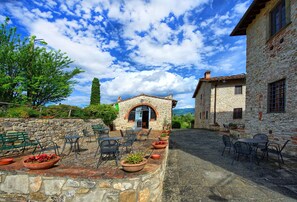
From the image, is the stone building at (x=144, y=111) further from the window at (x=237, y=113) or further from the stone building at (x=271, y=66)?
the stone building at (x=271, y=66)

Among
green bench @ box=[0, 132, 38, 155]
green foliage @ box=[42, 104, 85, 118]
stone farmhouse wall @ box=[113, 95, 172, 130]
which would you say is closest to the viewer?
green bench @ box=[0, 132, 38, 155]

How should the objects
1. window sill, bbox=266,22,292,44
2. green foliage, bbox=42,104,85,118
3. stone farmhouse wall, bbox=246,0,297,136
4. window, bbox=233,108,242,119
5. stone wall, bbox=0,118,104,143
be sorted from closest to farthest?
stone farmhouse wall, bbox=246,0,297,136
window sill, bbox=266,22,292,44
stone wall, bbox=0,118,104,143
green foliage, bbox=42,104,85,118
window, bbox=233,108,242,119

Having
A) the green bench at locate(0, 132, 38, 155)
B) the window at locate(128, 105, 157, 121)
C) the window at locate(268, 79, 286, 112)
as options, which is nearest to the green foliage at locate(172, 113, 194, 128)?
the window at locate(128, 105, 157, 121)

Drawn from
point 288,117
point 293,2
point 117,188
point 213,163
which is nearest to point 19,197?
point 117,188

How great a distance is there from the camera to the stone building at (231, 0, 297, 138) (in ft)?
19.4

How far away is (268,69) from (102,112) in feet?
39.7

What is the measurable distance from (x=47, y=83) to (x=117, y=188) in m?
12.7

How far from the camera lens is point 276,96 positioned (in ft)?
22.5

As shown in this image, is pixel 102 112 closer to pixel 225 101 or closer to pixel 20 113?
pixel 20 113

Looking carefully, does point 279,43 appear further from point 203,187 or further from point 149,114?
point 149,114

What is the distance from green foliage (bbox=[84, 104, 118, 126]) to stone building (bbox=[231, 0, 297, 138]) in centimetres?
1097

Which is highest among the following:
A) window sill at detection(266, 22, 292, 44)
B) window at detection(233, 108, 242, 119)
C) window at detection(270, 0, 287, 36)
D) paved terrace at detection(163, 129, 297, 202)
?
window at detection(270, 0, 287, 36)

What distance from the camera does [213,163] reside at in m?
5.09

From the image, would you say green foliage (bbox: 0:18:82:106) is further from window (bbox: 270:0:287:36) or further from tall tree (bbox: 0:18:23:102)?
window (bbox: 270:0:287:36)
